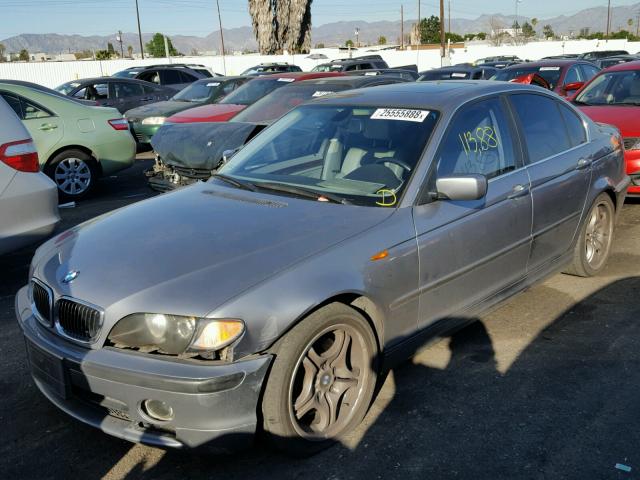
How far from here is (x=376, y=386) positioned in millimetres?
3584

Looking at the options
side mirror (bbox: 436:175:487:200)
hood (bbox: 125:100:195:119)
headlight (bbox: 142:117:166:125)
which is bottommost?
headlight (bbox: 142:117:166:125)

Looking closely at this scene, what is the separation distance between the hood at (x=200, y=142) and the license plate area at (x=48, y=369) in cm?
432

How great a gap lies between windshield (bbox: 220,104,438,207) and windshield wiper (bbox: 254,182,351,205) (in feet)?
0.05

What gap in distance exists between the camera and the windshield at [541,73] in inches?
511

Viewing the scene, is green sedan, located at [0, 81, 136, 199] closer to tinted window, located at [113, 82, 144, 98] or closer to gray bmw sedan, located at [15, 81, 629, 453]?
gray bmw sedan, located at [15, 81, 629, 453]

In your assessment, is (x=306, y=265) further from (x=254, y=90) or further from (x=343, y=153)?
(x=254, y=90)

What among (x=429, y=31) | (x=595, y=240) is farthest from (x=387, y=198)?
(x=429, y=31)

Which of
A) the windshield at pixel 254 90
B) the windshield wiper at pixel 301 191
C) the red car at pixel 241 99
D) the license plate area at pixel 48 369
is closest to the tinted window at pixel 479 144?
the windshield wiper at pixel 301 191

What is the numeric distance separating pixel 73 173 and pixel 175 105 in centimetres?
434

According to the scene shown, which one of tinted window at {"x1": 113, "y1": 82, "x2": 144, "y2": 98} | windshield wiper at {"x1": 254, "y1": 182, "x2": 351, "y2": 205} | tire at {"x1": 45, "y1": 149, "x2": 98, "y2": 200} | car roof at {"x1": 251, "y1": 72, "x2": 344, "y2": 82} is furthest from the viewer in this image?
tinted window at {"x1": 113, "y1": 82, "x2": 144, "y2": 98}

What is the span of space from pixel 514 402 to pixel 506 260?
0.95 meters

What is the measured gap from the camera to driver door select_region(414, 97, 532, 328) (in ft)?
11.8

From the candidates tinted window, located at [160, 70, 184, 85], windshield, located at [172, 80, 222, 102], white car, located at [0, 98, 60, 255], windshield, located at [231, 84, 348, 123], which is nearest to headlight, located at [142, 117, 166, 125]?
windshield, located at [172, 80, 222, 102]

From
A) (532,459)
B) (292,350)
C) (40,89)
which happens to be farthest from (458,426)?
(40,89)
